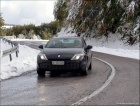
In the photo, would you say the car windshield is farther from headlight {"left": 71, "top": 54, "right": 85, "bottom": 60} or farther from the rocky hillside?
the rocky hillside

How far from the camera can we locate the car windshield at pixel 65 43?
13.8 metres

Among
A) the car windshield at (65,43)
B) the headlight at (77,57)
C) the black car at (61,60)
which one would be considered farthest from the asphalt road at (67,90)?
the car windshield at (65,43)

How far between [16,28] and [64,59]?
5446 inches

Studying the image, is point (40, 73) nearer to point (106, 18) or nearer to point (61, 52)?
point (61, 52)

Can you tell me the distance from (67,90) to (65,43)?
4.73 m

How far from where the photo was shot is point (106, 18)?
3888 centimetres

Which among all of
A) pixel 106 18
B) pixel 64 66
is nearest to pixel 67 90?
pixel 64 66

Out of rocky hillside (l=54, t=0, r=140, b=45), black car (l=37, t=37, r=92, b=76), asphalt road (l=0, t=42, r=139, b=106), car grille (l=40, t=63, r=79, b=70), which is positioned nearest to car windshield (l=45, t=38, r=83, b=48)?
black car (l=37, t=37, r=92, b=76)

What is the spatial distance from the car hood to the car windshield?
26.3 inches

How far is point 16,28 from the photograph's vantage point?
486 ft

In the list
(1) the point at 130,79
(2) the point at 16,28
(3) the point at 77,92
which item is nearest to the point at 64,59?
(1) the point at 130,79

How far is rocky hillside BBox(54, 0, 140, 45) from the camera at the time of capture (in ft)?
120

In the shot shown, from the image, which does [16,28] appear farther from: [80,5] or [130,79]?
[130,79]

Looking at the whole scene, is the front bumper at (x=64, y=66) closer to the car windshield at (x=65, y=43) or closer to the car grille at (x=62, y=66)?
the car grille at (x=62, y=66)
